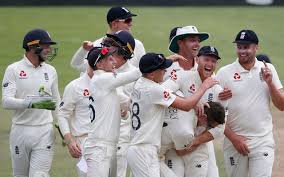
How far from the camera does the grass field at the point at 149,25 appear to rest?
2264cm

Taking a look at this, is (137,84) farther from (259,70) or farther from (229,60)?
(229,60)

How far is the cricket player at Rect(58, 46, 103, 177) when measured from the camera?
35.3ft

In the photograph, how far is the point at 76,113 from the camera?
11.0 m

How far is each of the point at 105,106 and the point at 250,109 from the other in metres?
1.74

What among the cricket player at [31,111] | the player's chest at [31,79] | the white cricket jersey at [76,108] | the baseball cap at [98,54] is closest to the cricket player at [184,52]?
the baseball cap at [98,54]

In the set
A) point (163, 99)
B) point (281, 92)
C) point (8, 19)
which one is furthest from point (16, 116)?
point (8, 19)

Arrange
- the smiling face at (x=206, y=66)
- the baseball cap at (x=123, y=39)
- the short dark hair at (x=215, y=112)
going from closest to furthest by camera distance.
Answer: the short dark hair at (x=215, y=112), the baseball cap at (x=123, y=39), the smiling face at (x=206, y=66)

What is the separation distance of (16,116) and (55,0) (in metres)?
15.5

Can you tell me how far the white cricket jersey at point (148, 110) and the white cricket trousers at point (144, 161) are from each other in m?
0.06

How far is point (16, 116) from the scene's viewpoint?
11258mm

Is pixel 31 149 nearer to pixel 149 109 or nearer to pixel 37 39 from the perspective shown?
pixel 37 39

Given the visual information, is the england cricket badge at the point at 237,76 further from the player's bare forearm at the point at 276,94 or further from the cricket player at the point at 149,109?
the cricket player at the point at 149,109

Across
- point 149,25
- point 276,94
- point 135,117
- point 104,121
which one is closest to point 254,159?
point 276,94

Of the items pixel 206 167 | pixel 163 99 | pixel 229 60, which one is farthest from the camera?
pixel 229 60
